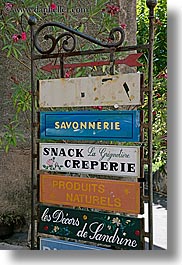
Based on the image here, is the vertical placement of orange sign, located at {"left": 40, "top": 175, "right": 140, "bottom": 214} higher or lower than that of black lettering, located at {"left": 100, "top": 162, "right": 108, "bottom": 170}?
lower

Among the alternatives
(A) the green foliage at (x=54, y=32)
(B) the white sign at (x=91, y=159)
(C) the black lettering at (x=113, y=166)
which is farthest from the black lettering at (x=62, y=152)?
(A) the green foliage at (x=54, y=32)

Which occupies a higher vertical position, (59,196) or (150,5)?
(150,5)

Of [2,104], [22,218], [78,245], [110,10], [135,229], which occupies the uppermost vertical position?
[110,10]

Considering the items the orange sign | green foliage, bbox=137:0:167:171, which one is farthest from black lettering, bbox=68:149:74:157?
green foliage, bbox=137:0:167:171

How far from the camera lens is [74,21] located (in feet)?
8.23

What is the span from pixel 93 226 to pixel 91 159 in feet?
0.95

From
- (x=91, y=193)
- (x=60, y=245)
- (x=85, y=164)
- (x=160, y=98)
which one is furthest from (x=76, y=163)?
(x=160, y=98)

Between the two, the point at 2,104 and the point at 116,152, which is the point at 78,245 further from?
the point at 2,104

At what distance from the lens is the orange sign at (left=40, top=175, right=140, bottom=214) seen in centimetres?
162

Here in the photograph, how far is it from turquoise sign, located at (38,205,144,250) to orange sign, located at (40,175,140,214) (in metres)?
0.04

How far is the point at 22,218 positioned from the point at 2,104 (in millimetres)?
829

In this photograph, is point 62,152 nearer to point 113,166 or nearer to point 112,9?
point 113,166

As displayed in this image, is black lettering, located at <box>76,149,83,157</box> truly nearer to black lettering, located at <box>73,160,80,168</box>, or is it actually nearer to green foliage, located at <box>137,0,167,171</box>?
black lettering, located at <box>73,160,80,168</box>

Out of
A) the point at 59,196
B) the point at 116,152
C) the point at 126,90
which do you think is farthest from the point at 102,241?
the point at 126,90
